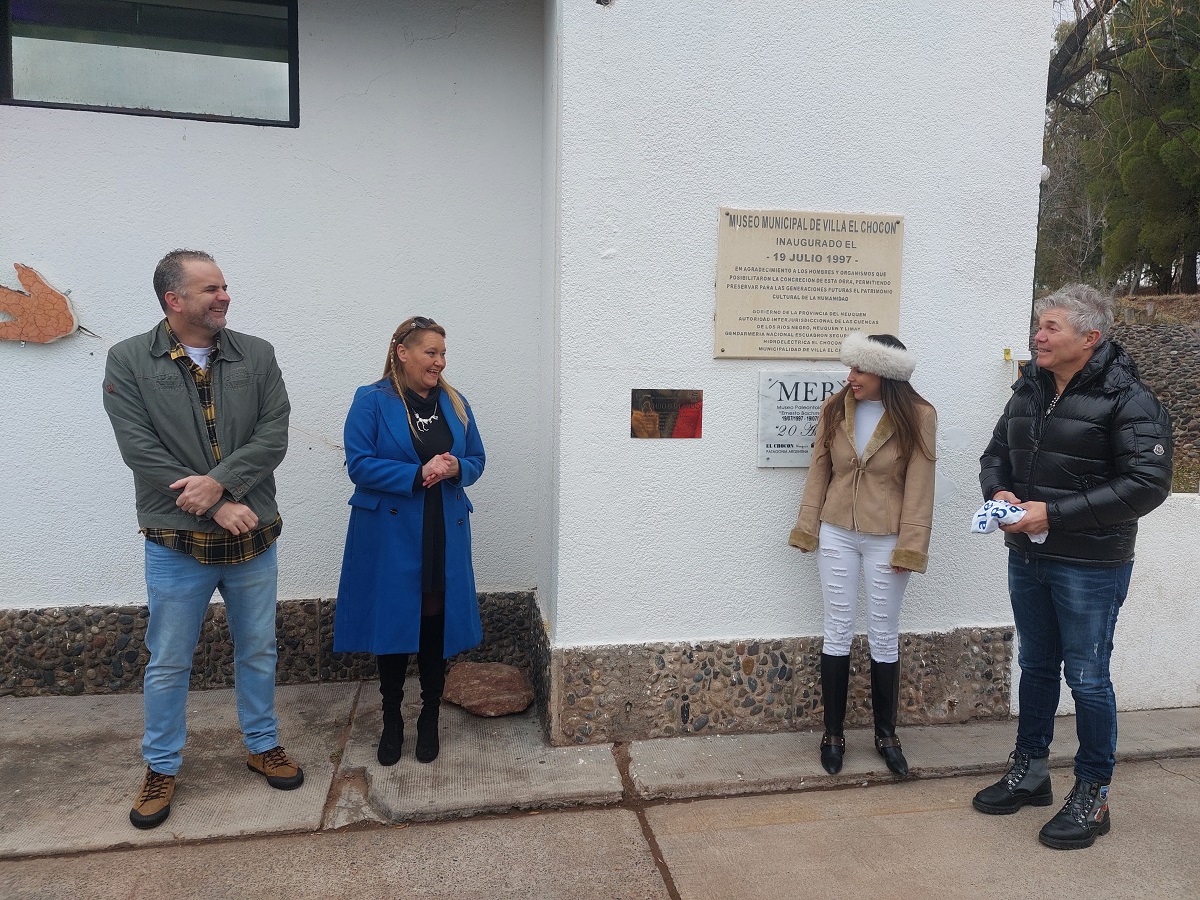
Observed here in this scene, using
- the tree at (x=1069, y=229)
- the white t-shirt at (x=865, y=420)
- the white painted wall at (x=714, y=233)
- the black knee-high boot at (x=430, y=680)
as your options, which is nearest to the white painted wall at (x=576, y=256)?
the white painted wall at (x=714, y=233)

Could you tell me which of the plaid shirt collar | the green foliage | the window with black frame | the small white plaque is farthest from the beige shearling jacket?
the green foliage

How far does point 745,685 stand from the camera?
12.3 feet

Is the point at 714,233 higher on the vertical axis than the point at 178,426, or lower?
higher

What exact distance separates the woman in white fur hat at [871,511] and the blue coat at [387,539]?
57.1 inches

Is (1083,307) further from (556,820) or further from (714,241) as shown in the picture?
(556,820)

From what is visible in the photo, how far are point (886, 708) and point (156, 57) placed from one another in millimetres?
4441

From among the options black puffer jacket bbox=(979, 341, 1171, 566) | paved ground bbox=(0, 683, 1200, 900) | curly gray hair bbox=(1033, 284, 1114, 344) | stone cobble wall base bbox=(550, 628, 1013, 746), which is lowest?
paved ground bbox=(0, 683, 1200, 900)

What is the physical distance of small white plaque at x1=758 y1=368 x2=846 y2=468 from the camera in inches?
144

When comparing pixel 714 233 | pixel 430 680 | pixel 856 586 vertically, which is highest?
pixel 714 233

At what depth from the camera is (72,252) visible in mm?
3848

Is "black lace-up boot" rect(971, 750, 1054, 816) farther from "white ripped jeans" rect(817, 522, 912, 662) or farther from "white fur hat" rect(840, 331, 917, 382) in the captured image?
"white fur hat" rect(840, 331, 917, 382)

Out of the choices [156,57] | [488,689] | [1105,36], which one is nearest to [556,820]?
[488,689]

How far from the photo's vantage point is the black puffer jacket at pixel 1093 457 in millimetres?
2789

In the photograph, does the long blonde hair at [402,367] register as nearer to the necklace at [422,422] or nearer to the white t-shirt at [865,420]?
the necklace at [422,422]
